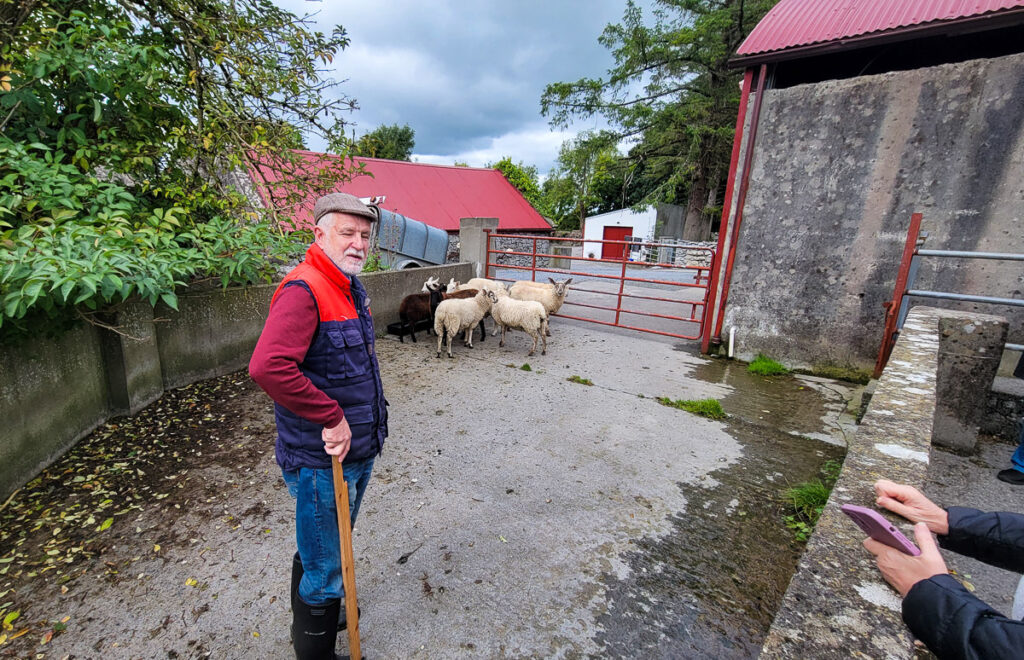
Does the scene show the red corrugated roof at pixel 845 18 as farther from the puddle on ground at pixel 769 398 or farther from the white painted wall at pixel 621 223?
the white painted wall at pixel 621 223

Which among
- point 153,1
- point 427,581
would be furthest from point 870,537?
point 153,1

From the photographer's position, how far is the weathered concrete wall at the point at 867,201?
4.61 m

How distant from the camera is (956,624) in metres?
1.03

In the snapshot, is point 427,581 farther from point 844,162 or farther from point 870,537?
point 844,162

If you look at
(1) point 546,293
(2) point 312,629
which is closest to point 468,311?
(1) point 546,293

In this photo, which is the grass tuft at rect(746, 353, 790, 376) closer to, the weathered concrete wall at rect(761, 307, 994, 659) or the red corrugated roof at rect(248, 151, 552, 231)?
the weathered concrete wall at rect(761, 307, 994, 659)

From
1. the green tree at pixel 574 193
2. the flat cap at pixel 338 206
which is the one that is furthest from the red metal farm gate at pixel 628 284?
the green tree at pixel 574 193

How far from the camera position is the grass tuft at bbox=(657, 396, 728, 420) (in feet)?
15.2

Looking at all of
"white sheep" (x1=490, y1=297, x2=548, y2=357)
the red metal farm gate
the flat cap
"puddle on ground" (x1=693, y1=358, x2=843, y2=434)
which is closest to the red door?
the red metal farm gate

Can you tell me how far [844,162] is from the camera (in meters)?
5.35

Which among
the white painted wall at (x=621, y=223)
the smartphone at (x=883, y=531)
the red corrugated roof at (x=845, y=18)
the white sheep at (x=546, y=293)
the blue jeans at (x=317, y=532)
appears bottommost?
the blue jeans at (x=317, y=532)

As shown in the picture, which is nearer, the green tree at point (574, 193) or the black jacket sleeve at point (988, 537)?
Answer: the black jacket sleeve at point (988, 537)

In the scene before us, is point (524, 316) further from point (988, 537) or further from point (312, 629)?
point (988, 537)

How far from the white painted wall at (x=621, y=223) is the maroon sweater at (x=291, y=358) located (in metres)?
29.0
